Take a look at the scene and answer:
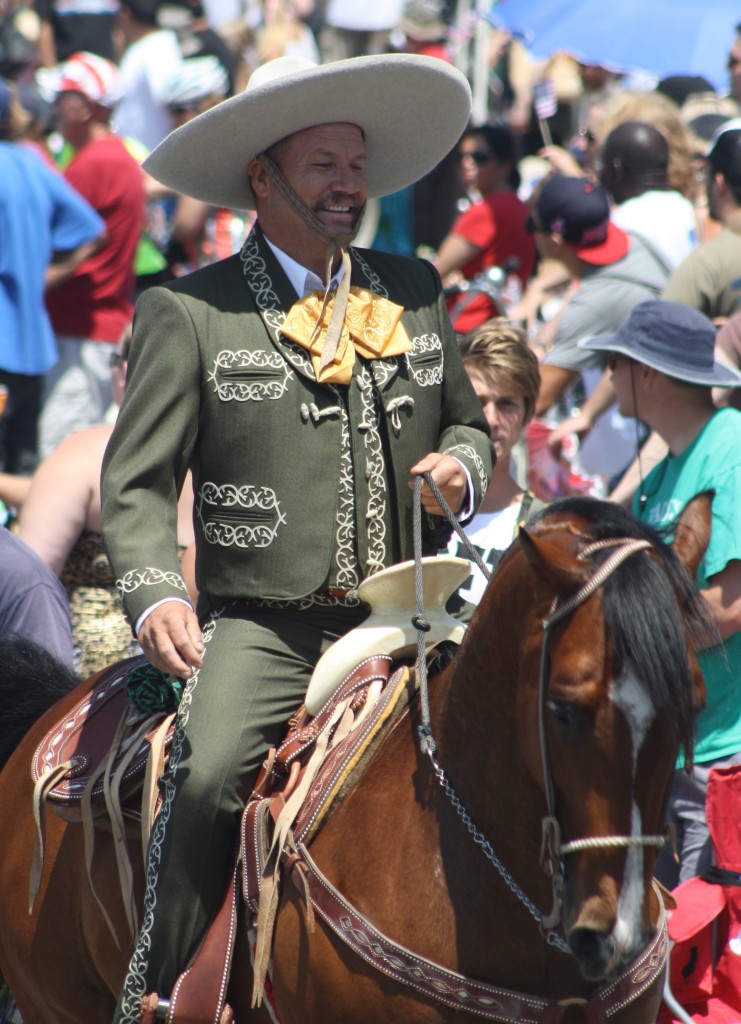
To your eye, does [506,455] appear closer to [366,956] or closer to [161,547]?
[161,547]

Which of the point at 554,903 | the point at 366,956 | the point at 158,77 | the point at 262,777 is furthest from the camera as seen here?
the point at 158,77

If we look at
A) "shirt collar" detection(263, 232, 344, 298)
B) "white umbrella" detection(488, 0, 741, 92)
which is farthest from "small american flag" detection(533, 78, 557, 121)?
"shirt collar" detection(263, 232, 344, 298)

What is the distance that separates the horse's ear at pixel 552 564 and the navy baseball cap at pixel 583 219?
15.9ft

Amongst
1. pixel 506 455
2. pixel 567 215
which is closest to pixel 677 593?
pixel 506 455

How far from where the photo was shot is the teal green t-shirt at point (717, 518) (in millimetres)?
4336

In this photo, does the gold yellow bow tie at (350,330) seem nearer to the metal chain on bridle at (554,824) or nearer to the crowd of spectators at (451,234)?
the metal chain on bridle at (554,824)

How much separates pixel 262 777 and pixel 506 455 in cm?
204

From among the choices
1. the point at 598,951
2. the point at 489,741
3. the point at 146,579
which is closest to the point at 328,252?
the point at 146,579

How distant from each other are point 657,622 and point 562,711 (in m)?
0.25

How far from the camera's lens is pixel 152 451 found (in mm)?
3443

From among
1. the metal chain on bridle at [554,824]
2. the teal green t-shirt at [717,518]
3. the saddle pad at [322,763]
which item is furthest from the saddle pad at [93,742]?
the teal green t-shirt at [717,518]

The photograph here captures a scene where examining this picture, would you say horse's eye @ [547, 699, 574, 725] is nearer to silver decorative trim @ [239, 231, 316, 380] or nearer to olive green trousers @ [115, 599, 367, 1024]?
olive green trousers @ [115, 599, 367, 1024]

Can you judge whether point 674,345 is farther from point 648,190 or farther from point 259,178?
point 648,190

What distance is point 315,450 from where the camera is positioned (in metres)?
3.52
